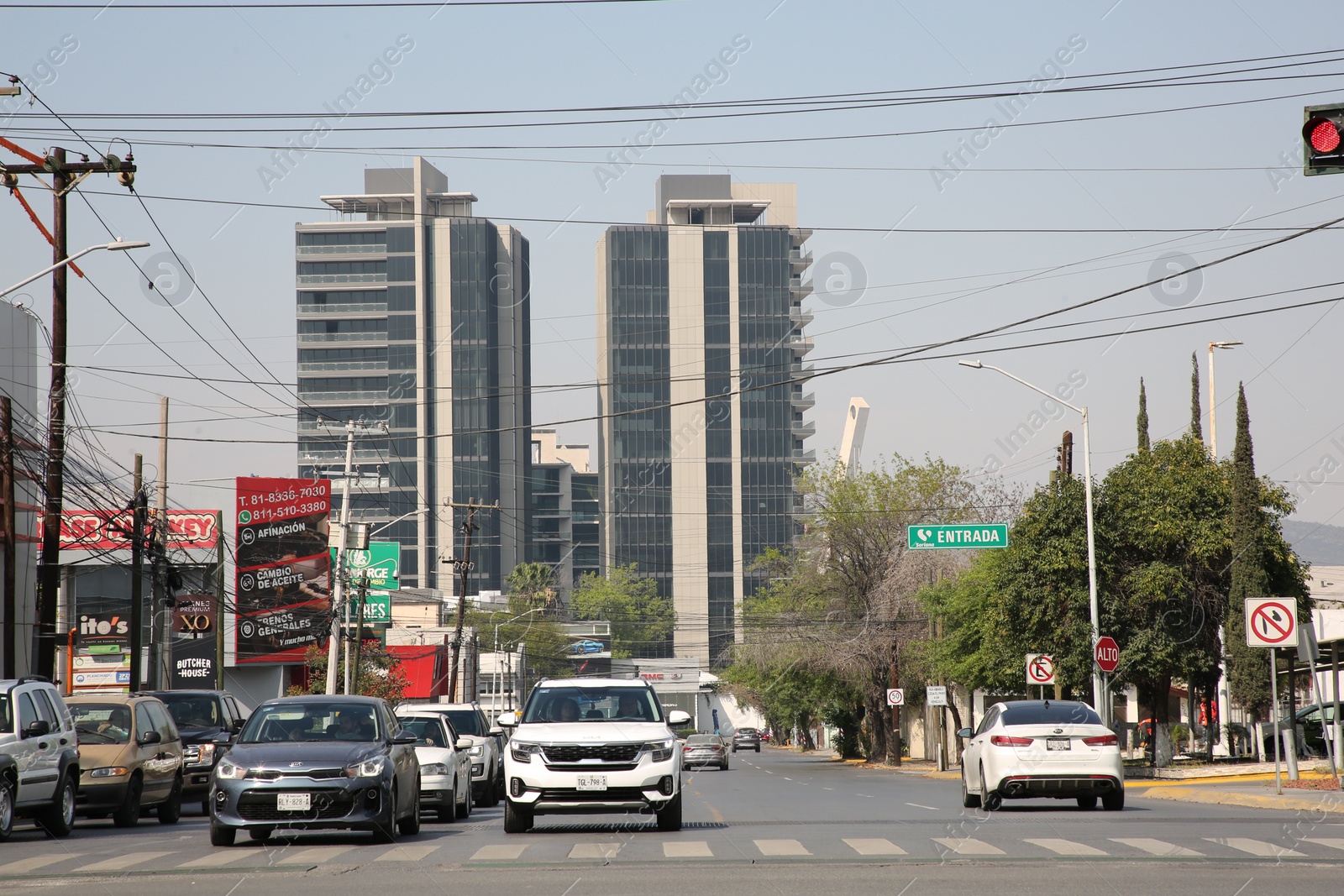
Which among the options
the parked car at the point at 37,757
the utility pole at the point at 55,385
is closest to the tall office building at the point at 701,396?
the utility pole at the point at 55,385

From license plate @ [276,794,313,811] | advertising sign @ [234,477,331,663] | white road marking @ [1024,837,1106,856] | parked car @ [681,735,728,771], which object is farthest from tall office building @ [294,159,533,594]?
white road marking @ [1024,837,1106,856]

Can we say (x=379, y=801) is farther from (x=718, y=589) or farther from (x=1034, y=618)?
(x=718, y=589)

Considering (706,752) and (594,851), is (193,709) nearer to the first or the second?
(594,851)

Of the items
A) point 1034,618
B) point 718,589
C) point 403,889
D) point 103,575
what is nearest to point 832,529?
point 1034,618

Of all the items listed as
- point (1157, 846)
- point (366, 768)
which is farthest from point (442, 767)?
point (1157, 846)

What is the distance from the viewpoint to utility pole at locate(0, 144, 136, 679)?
26.3m

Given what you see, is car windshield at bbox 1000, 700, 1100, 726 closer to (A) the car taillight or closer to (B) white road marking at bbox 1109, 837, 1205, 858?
(A) the car taillight

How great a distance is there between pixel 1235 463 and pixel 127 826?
1118 inches

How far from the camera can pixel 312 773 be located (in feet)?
50.3

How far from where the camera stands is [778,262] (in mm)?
167625

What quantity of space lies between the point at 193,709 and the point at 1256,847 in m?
17.7

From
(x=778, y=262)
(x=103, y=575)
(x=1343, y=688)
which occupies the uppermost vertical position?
(x=778, y=262)

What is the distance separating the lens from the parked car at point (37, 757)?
56.0 ft

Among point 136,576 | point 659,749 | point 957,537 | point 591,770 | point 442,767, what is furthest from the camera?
point 957,537
